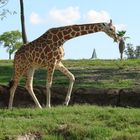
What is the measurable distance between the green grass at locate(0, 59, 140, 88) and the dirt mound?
2.30 m

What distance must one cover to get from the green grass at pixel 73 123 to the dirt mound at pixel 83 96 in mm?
2405

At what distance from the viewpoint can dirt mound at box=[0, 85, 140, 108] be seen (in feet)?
52.2

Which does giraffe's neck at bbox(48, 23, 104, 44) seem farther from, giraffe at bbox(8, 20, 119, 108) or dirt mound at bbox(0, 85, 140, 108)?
dirt mound at bbox(0, 85, 140, 108)

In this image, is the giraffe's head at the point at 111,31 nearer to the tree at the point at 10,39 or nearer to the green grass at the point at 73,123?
the green grass at the point at 73,123

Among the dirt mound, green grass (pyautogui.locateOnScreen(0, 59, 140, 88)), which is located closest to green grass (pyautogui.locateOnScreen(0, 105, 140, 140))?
the dirt mound

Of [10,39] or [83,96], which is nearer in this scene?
[83,96]

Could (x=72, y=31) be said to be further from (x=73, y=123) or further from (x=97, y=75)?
(x=97, y=75)

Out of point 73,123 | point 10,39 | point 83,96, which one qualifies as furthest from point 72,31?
point 10,39

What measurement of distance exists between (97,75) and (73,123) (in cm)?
929

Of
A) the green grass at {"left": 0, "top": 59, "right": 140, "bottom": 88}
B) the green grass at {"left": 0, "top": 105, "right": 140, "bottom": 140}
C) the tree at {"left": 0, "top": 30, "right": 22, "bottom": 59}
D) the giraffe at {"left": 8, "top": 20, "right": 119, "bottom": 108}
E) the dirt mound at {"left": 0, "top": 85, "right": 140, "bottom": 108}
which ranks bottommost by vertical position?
the tree at {"left": 0, "top": 30, "right": 22, "bottom": 59}

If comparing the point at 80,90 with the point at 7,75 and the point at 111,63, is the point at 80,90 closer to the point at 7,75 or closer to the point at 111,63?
the point at 7,75

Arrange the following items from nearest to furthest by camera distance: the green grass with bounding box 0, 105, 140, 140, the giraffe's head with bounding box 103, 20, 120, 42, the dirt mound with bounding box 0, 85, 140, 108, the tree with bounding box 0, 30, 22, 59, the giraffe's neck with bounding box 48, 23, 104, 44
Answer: the green grass with bounding box 0, 105, 140, 140, the giraffe's head with bounding box 103, 20, 120, 42, the giraffe's neck with bounding box 48, 23, 104, 44, the dirt mound with bounding box 0, 85, 140, 108, the tree with bounding box 0, 30, 22, 59

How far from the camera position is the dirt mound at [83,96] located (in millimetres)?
15898

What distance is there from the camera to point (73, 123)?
12.3m
